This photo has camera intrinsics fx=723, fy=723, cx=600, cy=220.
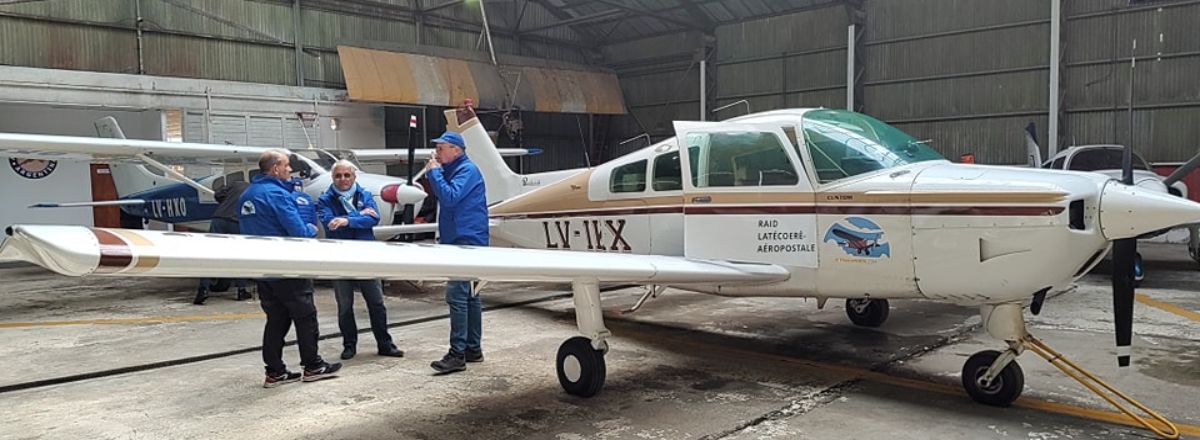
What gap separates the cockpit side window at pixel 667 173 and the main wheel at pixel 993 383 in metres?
2.42

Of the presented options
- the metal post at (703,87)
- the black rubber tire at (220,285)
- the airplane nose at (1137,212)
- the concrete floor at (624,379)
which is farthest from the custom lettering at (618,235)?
the metal post at (703,87)

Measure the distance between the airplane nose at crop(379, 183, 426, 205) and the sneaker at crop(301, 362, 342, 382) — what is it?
4139mm

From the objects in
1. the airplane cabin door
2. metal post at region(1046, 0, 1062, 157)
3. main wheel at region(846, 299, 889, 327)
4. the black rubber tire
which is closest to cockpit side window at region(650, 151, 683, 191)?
the airplane cabin door

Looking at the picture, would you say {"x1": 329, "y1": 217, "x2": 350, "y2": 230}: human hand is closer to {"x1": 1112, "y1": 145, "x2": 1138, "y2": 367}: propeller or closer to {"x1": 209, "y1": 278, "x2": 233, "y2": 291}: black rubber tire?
{"x1": 1112, "y1": 145, "x2": 1138, "y2": 367}: propeller

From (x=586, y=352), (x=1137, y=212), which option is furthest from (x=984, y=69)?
(x=586, y=352)

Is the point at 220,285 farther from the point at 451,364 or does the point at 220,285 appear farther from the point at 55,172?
the point at 55,172

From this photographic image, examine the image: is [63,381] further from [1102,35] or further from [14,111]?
[1102,35]

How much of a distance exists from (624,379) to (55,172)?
18734mm

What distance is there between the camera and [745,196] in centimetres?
510

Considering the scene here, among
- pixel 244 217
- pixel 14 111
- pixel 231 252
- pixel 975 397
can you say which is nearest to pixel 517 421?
pixel 231 252

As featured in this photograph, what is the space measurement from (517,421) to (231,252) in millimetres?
1984

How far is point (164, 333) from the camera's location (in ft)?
23.5

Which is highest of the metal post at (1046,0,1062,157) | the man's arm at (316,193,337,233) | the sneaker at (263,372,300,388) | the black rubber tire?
the metal post at (1046,0,1062,157)

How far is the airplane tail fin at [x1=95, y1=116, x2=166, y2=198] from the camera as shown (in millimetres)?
13227
